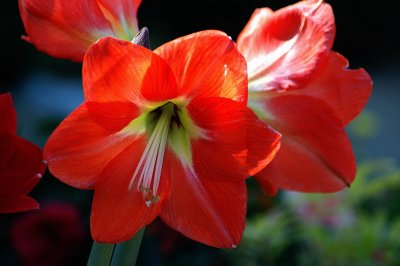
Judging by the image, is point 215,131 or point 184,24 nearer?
point 215,131

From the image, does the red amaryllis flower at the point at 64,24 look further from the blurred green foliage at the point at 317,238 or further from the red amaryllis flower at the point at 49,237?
the blurred green foliage at the point at 317,238

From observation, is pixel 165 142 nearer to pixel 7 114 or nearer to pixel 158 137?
pixel 158 137

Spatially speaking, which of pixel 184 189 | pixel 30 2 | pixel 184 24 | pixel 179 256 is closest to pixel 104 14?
pixel 30 2

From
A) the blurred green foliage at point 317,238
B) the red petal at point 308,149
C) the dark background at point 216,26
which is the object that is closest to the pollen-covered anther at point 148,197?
the red petal at point 308,149

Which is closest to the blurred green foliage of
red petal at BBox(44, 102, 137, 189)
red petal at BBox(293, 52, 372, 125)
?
red petal at BBox(293, 52, 372, 125)

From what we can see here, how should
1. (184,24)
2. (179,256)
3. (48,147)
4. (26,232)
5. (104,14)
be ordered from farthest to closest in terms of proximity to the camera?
(184,24)
(179,256)
(26,232)
(104,14)
(48,147)

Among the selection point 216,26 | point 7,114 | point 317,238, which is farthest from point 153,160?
point 216,26

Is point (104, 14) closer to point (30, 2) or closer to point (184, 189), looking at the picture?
point (30, 2)
